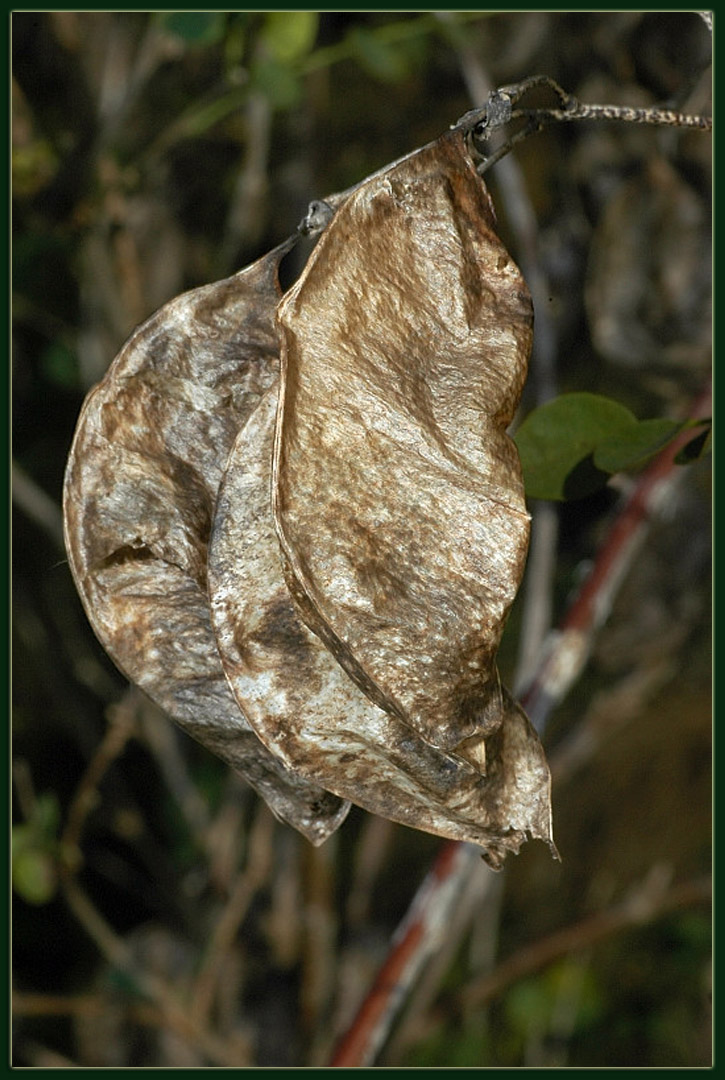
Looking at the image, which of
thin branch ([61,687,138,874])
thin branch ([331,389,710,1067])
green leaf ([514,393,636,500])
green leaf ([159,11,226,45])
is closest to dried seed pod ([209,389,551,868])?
green leaf ([514,393,636,500])

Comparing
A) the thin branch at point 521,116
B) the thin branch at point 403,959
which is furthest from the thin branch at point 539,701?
the thin branch at point 521,116

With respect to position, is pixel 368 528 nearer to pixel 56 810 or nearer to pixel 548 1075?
pixel 548 1075

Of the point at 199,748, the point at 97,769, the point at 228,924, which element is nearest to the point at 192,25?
the point at 97,769

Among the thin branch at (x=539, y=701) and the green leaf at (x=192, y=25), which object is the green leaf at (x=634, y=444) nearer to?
the thin branch at (x=539, y=701)

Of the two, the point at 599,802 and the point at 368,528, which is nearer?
the point at 368,528

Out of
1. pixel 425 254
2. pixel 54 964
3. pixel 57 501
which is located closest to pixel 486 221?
pixel 425 254

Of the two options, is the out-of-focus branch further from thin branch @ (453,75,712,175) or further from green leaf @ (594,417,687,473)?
thin branch @ (453,75,712,175)

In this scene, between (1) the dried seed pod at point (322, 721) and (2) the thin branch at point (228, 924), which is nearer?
(1) the dried seed pod at point (322, 721)

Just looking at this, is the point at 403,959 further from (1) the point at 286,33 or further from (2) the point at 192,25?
(1) the point at 286,33
